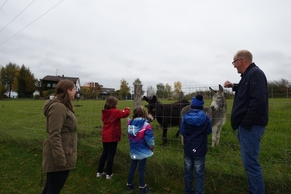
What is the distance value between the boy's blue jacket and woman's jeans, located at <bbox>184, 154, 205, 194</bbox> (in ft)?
0.42

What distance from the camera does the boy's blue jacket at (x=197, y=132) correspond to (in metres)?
3.62

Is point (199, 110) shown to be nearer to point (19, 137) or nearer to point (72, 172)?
point (72, 172)

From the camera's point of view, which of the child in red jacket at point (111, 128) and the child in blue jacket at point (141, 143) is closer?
the child in blue jacket at point (141, 143)

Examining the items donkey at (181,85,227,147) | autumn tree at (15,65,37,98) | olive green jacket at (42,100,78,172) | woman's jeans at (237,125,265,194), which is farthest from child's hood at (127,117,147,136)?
autumn tree at (15,65,37,98)

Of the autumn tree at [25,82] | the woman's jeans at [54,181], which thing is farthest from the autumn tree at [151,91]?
the autumn tree at [25,82]

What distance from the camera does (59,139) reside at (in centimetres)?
278

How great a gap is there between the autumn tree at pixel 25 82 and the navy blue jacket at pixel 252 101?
7396cm

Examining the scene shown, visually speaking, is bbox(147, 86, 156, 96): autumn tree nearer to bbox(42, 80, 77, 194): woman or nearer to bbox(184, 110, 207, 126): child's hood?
bbox(184, 110, 207, 126): child's hood

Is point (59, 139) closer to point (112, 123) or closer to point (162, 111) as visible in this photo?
point (112, 123)

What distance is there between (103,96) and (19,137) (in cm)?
384

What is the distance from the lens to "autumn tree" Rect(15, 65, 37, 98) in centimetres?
6671

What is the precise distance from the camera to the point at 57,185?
9.57 ft

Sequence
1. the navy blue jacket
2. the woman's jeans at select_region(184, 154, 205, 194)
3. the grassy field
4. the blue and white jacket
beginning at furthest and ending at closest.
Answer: the blue and white jacket → the grassy field → the woman's jeans at select_region(184, 154, 205, 194) → the navy blue jacket

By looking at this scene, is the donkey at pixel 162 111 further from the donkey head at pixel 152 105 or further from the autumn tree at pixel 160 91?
the autumn tree at pixel 160 91
